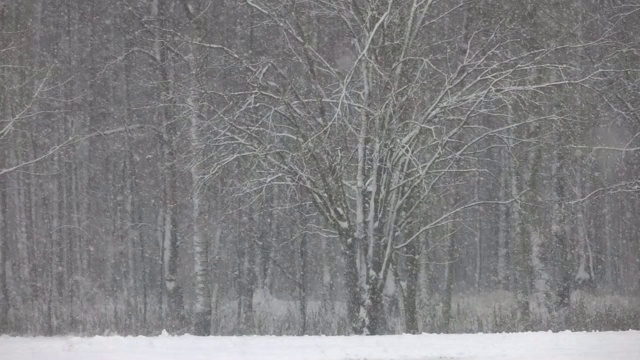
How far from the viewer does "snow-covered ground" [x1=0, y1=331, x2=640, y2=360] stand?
323 inches

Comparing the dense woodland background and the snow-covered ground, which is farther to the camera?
the dense woodland background

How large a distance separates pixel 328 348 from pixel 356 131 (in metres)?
5.10

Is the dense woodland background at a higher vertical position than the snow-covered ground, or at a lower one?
higher

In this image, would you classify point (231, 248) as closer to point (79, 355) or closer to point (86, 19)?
point (86, 19)

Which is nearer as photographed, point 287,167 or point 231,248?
point 287,167

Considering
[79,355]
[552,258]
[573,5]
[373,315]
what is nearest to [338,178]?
[373,315]

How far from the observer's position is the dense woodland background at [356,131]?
12148mm

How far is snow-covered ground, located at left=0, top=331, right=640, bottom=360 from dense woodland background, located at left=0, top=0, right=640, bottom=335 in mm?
2971

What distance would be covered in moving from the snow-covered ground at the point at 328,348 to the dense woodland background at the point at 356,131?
9.75 feet

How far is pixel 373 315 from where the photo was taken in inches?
477

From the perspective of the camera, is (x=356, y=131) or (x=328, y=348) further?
(x=356, y=131)

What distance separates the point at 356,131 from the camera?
1284 centimetres

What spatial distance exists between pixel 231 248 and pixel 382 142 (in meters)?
21.3

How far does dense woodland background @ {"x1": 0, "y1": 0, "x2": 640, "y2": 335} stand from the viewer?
39.9 ft
